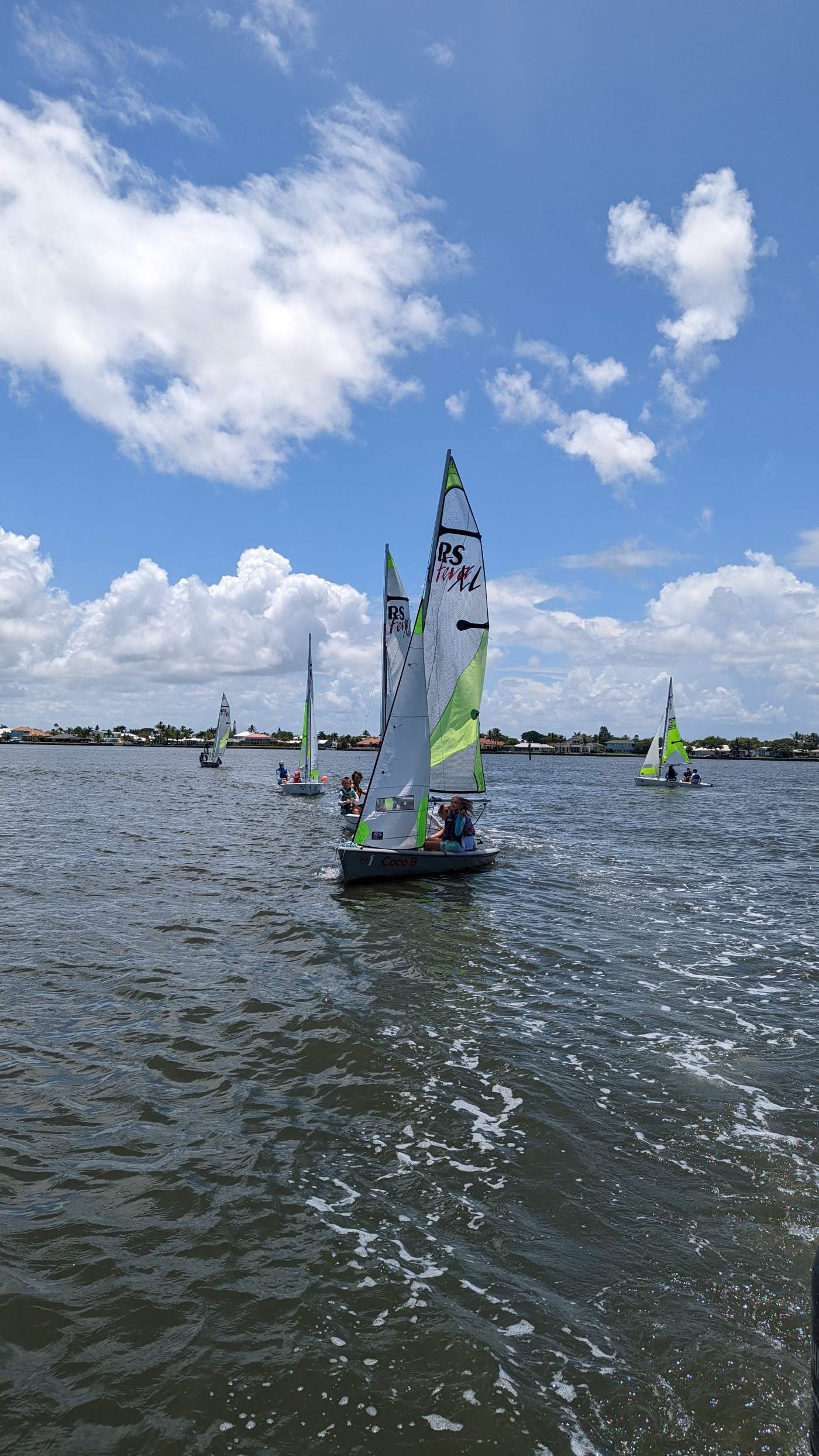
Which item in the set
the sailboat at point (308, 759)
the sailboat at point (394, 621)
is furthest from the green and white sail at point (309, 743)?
the sailboat at point (394, 621)

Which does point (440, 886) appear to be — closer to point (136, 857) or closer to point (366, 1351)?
point (136, 857)

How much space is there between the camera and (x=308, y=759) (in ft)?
185

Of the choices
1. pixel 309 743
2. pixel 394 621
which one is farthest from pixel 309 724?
pixel 394 621

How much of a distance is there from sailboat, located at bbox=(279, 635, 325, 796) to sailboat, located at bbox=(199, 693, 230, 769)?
32729 mm

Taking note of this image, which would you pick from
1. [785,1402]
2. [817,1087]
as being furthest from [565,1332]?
[817,1087]

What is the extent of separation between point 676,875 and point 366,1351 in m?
22.7

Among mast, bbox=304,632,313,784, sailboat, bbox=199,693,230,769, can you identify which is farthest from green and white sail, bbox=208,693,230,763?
mast, bbox=304,632,313,784

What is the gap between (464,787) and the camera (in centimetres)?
2408

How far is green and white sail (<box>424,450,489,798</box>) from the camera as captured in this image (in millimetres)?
22781

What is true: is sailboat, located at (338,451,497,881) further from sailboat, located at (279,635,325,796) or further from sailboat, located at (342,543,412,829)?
sailboat, located at (279,635,325,796)

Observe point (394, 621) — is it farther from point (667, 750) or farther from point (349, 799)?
point (667, 750)

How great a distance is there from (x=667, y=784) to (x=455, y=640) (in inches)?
2544

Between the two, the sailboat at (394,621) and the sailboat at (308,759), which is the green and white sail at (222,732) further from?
the sailboat at (394,621)

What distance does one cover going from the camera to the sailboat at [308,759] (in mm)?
55438
